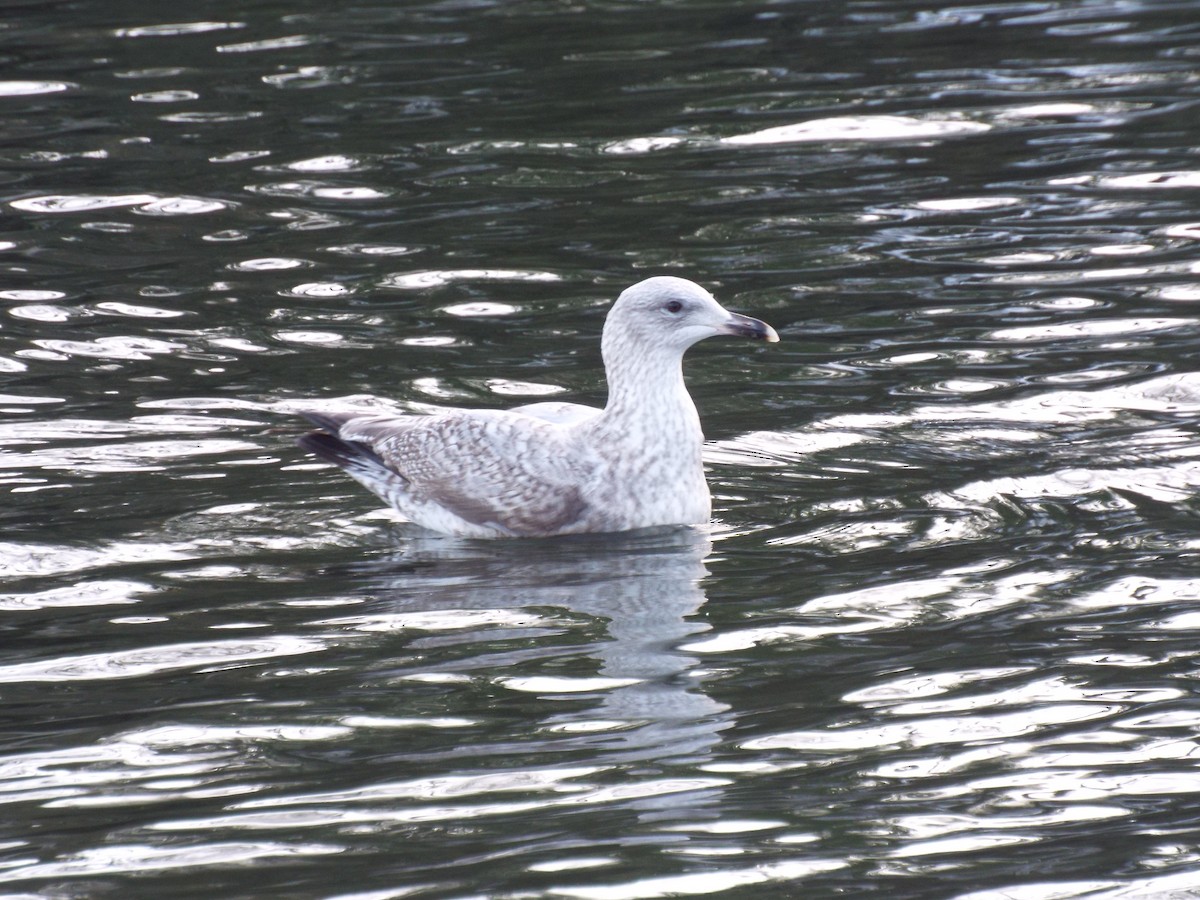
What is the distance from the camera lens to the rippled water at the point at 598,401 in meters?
5.69

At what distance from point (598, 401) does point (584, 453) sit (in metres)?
1.83

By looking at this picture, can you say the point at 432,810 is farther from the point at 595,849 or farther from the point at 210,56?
the point at 210,56

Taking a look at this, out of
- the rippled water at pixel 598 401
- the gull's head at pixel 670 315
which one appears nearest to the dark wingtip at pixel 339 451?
the rippled water at pixel 598 401

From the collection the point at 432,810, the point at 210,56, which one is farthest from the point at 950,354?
the point at 210,56

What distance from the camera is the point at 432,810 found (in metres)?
5.75

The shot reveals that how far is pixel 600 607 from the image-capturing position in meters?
7.77

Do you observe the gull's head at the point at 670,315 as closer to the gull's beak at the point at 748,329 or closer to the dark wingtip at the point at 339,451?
the gull's beak at the point at 748,329

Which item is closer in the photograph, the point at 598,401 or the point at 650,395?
the point at 650,395

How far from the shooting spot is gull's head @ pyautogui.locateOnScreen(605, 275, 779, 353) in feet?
30.2

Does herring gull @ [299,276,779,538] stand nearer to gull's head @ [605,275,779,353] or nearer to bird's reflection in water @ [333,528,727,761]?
gull's head @ [605,275,779,353]

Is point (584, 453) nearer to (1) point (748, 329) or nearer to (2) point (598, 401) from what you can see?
(1) point (748, 329)


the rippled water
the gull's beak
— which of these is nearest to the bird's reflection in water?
the rippled water

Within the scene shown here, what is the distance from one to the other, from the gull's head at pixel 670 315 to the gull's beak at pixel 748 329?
0.06 feet

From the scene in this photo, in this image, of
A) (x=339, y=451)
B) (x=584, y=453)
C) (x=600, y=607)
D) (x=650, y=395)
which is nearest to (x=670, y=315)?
(x=650, y=395)
